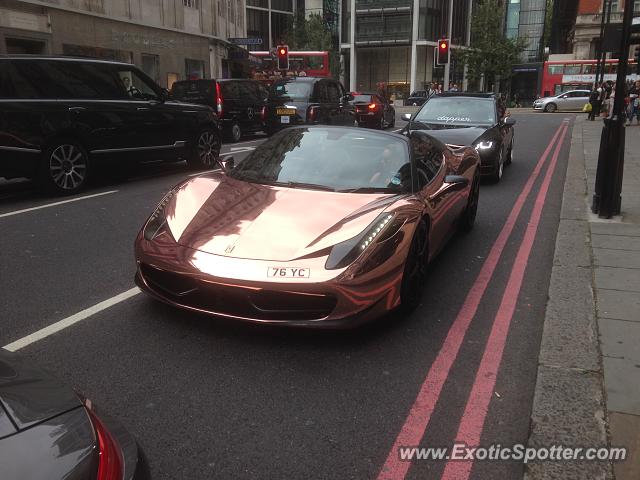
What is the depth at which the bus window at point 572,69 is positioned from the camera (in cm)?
4938

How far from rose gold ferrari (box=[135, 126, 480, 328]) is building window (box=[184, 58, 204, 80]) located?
27243 mm

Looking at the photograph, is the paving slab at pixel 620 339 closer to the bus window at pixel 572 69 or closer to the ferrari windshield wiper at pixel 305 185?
the ferrari windshield wiper at pixel 305 185

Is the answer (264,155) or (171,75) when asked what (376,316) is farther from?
(171,75)

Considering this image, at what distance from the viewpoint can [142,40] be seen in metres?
26.6

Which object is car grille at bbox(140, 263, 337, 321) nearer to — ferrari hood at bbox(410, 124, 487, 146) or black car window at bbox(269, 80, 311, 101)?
ferrari hood at bbox(410, 124, 487, 146)

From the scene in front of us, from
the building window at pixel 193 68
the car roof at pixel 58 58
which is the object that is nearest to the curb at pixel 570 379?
the car roof at pixel 58 58

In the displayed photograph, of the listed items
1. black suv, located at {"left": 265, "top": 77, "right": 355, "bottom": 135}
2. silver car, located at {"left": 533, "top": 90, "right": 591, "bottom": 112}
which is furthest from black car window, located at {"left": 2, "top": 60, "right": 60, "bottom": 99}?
silver car, located at {"left": 533, "top": 90, "right": 591, "bottom": 112}

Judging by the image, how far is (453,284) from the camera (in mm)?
5047

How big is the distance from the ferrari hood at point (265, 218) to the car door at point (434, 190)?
0.54 meters

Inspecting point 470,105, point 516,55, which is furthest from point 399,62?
point 470,105

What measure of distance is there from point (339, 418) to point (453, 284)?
2.39 meters

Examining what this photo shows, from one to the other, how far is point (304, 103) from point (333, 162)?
12.6 meters

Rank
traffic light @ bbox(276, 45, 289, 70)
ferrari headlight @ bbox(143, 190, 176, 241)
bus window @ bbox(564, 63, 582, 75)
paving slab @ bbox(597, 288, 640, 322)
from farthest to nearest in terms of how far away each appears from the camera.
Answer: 1. bus window @ bbox(564, 63, 582, 75)
2. traffic light @ bbox(276, 45, 289, 70)
3. paving slab @ bbox(597, 288, 640, 322)
4. ferrari headlight @ bbox(143, 190, 176, 241)

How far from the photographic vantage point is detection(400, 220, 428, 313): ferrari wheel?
406cm
